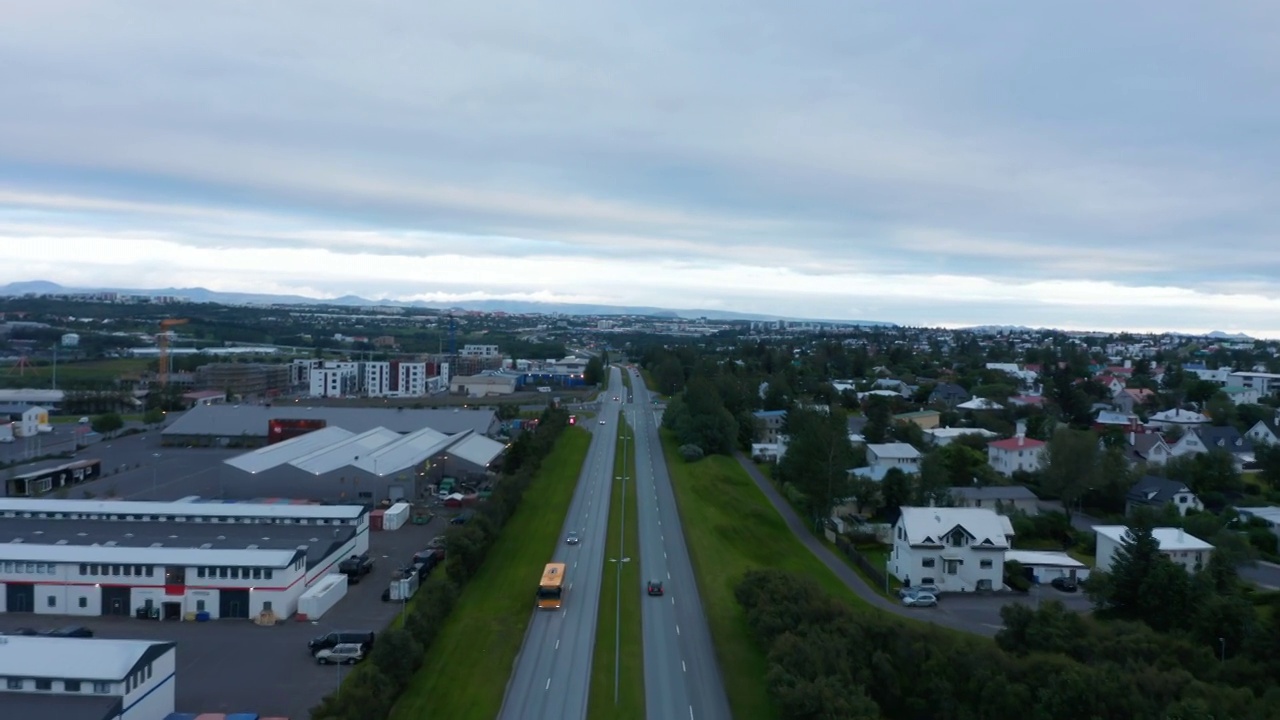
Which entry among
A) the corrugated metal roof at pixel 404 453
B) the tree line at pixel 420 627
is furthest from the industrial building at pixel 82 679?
the corrugated metal roof at pixel 404 453

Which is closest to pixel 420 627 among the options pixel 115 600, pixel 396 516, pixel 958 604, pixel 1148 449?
pixel 115 600

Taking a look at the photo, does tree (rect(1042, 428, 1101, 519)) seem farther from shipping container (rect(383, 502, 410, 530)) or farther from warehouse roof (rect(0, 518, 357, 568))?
warehouse roof (rect(0, 518, 357, 568))

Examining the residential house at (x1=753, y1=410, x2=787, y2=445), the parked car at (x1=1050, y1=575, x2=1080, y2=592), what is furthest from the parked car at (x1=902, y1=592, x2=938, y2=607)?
the residential house at (x1=753, y1=410, x2=787, y2=445)

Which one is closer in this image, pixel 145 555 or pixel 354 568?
pixel 145 555

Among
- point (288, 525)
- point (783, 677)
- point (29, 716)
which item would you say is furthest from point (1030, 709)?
point (288, 525)

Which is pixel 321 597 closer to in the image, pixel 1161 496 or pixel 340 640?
pixel 340 640

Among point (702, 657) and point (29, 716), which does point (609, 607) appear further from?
point (29, 716)

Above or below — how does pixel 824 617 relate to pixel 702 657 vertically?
above
